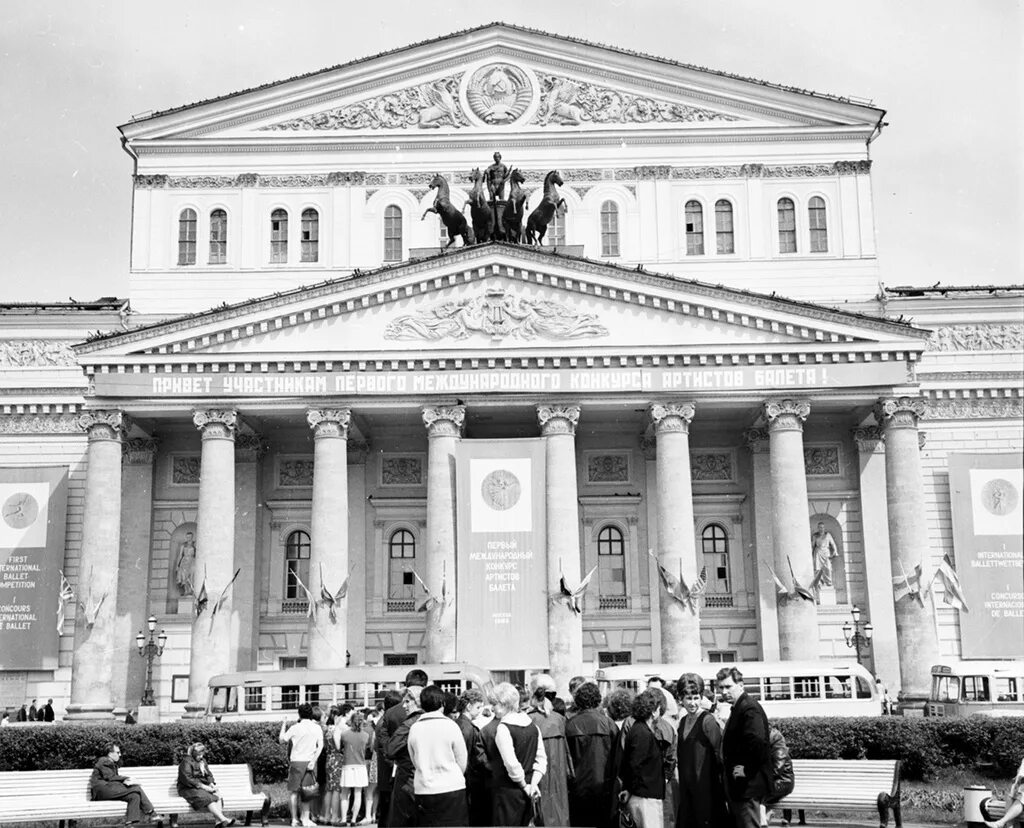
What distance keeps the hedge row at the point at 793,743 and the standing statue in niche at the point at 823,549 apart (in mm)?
16790

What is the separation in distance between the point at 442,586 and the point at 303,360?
8671 mm

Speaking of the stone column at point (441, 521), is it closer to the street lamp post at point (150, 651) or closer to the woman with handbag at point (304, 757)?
the street lamp post at point (150, 651)

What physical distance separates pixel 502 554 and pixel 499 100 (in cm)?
2194

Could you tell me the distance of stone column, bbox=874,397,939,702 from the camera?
42250mm

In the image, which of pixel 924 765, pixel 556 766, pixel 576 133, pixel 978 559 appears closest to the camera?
pixel 556 766

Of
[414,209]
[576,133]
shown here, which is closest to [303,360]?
[414,209]

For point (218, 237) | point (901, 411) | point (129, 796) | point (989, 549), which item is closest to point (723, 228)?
point (901, 411)

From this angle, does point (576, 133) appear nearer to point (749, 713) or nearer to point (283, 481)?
point (283, 481)

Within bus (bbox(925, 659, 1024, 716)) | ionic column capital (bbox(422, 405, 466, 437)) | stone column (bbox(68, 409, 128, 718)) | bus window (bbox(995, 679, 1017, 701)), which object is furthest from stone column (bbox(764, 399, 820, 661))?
stone column (bbox(68, 409, 128, 718))

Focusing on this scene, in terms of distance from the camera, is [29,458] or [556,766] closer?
[556,766]

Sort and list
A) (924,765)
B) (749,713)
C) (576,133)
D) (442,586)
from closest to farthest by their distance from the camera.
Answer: (749,713), (924,765), (442,586), (576,133)

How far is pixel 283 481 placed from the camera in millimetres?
49562

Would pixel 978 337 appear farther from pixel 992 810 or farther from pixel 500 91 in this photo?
pixel 992 810

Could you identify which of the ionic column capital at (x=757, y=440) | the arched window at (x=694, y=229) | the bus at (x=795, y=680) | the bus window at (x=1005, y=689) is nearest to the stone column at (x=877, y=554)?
the ionic column capital at (x=757, y=440)
